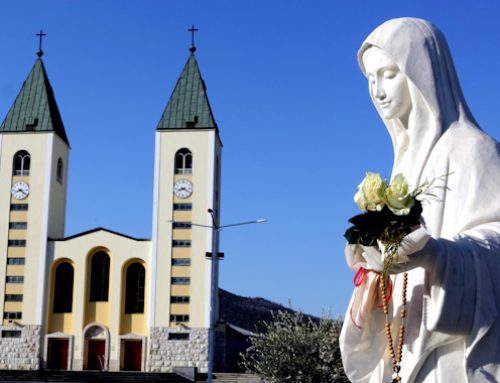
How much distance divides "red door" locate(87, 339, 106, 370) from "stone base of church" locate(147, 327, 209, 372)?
3.22m

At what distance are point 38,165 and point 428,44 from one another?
53.0 meters

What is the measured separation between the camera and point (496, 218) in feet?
12.5

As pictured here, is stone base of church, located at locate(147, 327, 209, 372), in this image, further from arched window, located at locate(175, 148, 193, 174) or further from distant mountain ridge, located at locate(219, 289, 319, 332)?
distant mountain ridge, located at locate(219, 289, 319, 332)

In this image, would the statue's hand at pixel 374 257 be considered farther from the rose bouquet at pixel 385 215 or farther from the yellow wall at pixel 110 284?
the yellow wall at pixel 110 284

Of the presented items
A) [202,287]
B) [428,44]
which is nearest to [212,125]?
[202,287]

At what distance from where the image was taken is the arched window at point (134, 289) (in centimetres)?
5362

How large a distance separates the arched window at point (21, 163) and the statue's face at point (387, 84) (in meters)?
52.9

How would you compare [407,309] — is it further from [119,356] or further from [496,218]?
[119,356]

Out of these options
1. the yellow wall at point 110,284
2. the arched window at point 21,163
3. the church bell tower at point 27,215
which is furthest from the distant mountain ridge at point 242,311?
the arched window at point 21,163

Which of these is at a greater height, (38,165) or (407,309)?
(38,165)

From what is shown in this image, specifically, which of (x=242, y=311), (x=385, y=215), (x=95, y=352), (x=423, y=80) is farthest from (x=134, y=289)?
(x=385, y=215)

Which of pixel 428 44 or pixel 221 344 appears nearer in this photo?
pixel 428 44

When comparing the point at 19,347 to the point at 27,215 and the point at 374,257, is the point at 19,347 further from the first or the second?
the point at 374,257

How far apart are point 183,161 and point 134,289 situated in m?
8.20
